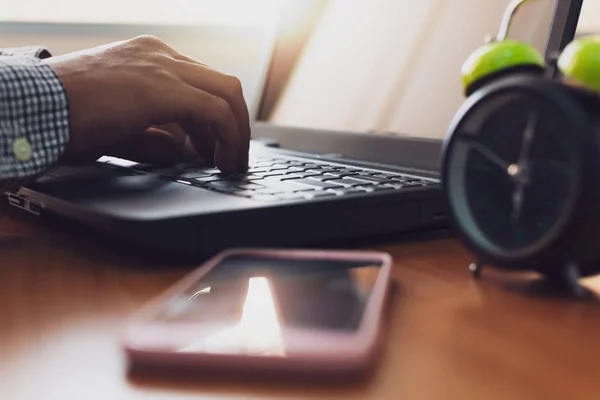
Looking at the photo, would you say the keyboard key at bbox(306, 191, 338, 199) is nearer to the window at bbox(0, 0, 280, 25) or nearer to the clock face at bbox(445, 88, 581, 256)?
the clock face at bbox(445, 88, 581, 256)

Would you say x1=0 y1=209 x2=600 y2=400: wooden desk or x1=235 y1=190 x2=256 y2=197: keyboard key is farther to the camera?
x1=235 y1=190 x2=256 y2=197: keyboard key

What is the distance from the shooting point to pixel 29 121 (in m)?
0.49

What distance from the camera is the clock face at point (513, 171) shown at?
292 mm

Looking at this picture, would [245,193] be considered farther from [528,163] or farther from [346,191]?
[528,163]

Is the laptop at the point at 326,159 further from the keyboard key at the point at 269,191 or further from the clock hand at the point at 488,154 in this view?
the clock hand at the point at 488,154

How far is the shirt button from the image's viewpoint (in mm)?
480

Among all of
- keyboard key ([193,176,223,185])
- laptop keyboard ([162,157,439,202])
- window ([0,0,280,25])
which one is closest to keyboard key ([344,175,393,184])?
laptop keyboard ([162,157,439,202])

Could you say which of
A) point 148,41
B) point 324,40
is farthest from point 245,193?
point 324,40

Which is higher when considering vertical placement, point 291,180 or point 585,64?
point 585,64

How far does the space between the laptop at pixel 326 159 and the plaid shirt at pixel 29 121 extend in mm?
29

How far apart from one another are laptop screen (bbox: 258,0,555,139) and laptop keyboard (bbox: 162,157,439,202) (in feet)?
0.65

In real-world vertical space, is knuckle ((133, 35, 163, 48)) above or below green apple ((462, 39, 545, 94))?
below

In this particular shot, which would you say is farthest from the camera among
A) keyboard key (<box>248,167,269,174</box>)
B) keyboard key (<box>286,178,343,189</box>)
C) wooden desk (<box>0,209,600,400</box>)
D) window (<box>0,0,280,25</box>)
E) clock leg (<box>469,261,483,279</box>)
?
window (<box>0,0,280,25</box>)

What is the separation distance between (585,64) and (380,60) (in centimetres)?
58
